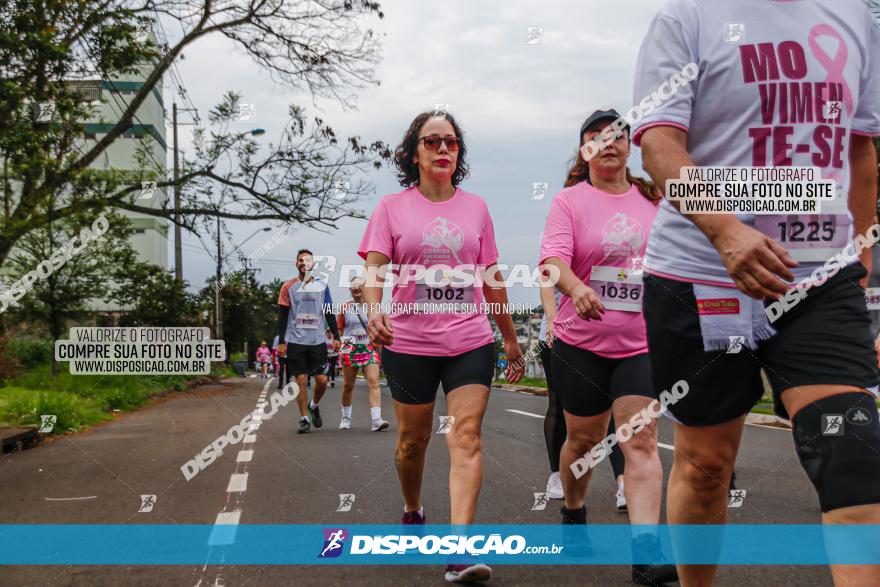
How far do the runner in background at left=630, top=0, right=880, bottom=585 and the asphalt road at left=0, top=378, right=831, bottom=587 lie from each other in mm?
1702

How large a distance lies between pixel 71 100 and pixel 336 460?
4.30 meters

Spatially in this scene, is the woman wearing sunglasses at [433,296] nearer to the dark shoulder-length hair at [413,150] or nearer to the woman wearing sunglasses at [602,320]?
the dark shoulder-length hair at [413,150]

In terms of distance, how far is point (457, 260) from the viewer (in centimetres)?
447

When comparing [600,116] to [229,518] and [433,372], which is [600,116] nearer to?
[433,372]

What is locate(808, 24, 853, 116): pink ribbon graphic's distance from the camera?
2.49 m

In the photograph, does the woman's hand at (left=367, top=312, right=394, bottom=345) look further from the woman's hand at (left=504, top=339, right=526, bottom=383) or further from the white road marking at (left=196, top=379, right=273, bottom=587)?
the white road marking at (left=196, top=379, right=273, bottom=587)

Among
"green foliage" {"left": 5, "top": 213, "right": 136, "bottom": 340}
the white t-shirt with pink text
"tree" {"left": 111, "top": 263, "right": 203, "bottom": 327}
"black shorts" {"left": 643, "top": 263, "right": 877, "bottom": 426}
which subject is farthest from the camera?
"tree" {"left": 111, "top": 263, "right": 203, "bottom": 327}

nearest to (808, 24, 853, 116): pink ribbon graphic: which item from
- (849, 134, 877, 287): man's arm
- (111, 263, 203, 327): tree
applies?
(849, 134, 877, 287): man's arm

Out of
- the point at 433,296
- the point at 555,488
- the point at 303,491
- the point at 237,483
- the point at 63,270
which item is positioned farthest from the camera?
the point at 63,270

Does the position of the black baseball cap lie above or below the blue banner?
above

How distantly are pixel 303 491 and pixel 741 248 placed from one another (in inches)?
193

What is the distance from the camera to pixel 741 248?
217cm

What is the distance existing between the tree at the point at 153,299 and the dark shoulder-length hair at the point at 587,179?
17582 millimetres

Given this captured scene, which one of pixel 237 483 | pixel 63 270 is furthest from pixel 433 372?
pixel 63 270
